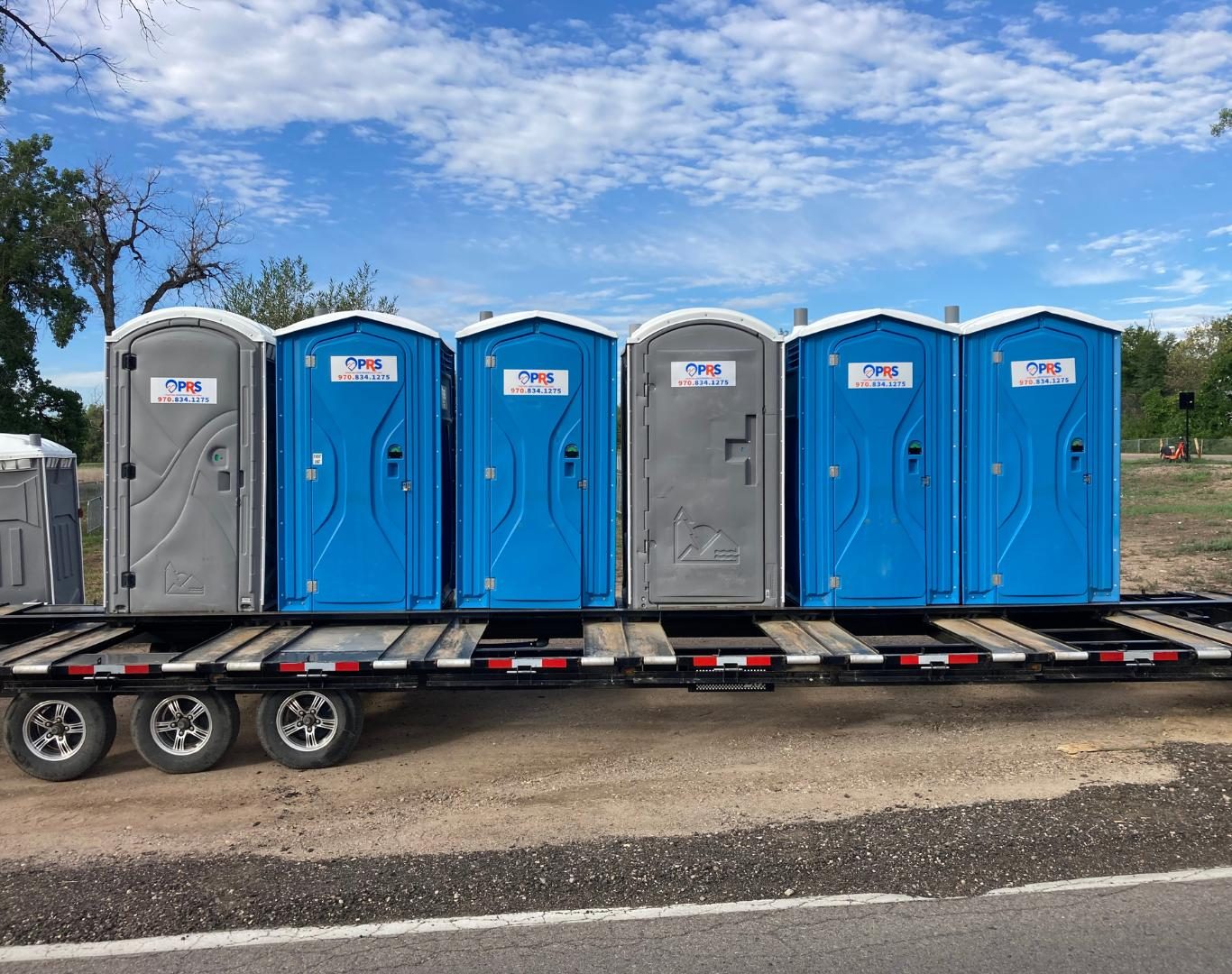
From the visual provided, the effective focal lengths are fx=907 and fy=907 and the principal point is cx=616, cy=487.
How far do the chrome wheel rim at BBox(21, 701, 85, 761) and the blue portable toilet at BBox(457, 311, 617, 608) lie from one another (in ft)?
8.73

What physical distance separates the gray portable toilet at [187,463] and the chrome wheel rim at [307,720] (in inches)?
40.0

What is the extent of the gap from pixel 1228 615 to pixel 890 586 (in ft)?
10.0

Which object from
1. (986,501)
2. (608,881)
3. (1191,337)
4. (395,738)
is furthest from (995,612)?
(1191,337)

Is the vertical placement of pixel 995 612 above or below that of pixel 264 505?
below

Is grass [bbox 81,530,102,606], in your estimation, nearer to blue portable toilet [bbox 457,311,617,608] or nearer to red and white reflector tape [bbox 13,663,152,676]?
red and white reflector tape [bbox 13,663,152,676]

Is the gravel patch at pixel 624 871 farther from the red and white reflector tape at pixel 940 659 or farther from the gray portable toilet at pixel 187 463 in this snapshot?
the gray portable toilet at pixel 187 463

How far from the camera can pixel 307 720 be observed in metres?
6.05

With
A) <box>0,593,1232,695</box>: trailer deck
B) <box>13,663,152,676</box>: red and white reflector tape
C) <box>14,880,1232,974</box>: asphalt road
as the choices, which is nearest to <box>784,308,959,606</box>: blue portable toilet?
<box>0,593,1232,695</box>: trailer deck

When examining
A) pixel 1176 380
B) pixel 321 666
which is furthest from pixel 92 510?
pixel 1176 380

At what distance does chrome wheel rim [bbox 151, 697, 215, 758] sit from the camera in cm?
596

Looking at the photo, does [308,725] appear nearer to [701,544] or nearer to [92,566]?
[701,544]

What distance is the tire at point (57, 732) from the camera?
19.2 ft

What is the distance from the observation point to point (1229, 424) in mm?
55281

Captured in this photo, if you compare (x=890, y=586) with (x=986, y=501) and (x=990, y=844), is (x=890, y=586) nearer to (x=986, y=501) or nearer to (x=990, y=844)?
(x=986, y=501)
